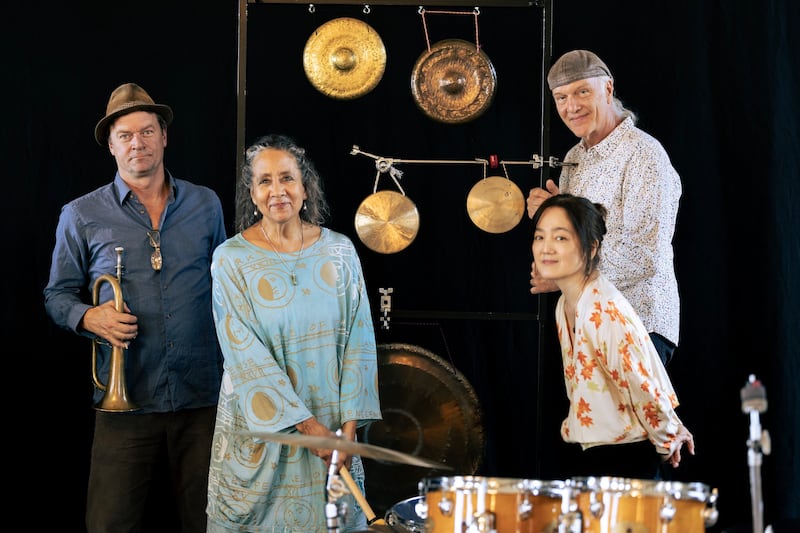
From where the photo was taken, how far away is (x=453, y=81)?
4156 mm

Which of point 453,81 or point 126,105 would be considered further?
point 453,81

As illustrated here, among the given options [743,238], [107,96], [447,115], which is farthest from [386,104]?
[743,238]

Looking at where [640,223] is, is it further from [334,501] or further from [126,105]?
[126,105]

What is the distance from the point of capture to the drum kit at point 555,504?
8.45ft

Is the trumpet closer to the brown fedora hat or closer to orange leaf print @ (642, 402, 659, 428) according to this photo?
the brown fedora hat

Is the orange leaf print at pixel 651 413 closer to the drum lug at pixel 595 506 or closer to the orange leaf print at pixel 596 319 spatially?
the orange leaf print at pixel 596 319

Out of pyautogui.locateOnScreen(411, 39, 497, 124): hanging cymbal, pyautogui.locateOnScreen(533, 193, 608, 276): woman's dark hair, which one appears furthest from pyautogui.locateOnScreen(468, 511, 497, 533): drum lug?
pyautogui.locateOnScreen(411, 39, 497, 124): hanging cymbal

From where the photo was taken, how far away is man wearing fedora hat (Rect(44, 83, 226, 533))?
12.4 ft

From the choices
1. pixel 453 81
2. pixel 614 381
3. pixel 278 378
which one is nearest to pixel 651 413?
pixel 614 381

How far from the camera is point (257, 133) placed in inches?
175

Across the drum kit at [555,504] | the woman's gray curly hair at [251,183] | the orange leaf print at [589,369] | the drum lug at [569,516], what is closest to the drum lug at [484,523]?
the drum kit at [555,504]

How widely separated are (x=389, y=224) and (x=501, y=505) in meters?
1.69

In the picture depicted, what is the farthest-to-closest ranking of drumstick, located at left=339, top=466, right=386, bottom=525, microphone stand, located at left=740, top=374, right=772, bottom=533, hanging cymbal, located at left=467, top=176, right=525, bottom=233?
1. hanging cymbal, located at left=467, top=176, right=525, bottom=233
2. drumstick, located at left=339, top=466, right=386, bottom=525
3. microphone stand, located at left=740, top=374, right=772, bottom=533

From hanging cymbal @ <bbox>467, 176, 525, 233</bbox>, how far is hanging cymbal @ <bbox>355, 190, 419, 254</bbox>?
0.24 m
